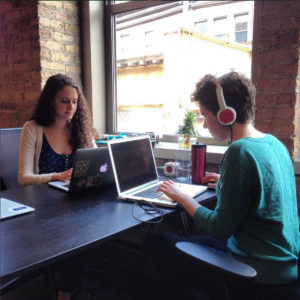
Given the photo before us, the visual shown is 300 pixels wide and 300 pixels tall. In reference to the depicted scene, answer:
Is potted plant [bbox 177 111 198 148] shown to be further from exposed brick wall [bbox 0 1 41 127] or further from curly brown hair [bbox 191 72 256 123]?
exposed brick wall [bbox 0 1 41 127]

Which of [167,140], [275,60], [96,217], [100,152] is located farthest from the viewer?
[167,140]

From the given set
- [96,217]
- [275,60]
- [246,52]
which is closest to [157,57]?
[246,52]

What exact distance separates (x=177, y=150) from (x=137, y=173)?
783 mm

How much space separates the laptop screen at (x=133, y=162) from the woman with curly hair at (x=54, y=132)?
0.55m

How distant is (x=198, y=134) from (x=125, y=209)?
128 centimetres

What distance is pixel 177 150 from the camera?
240cm

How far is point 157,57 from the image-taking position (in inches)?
111

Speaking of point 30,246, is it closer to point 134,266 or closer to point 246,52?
point 134,266

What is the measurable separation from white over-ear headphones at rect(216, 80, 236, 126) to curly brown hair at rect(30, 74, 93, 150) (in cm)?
119

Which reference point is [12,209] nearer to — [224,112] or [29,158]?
[29,158]

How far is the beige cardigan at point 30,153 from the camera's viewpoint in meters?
1.91

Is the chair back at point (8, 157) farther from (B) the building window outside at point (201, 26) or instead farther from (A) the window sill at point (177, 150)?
(B) the building window outside at point (201, 26)

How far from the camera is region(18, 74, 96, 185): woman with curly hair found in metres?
1.99

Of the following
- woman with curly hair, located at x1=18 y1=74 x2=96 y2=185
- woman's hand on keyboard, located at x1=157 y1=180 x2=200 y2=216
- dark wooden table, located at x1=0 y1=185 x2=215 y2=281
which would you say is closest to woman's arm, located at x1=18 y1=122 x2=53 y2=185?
woman with curly hair, located at x1=18 y1=74 x2=96 y2=185
